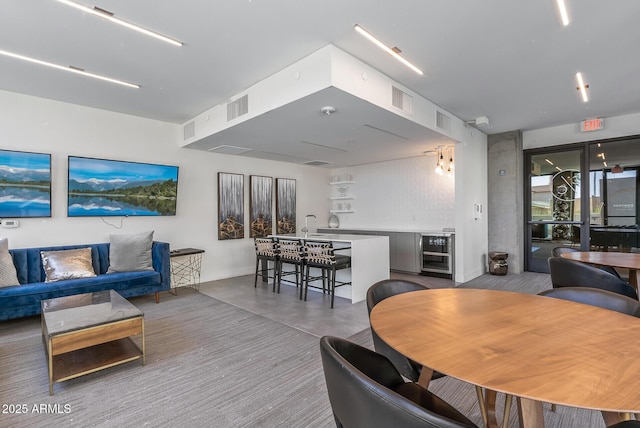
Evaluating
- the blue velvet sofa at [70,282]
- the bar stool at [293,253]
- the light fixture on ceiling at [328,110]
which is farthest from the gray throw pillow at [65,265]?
the light fixture on ceiling at [328,110]

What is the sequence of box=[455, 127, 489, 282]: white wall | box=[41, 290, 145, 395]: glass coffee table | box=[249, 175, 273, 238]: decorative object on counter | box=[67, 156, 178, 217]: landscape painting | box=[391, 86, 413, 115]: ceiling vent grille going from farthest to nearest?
box=[249, 175, 273, 238]: decorative object on counter → box=[455, 127, 489, 282]: white wall → box=[67, 156, 178, 217]: landscape painting → box=[391, 86, 413, 115]: ceiling vent grille → box=[41, 290, 145, 395]: glass coffee table

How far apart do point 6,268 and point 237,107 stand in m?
3.31

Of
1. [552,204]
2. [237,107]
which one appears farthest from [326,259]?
[552,204]

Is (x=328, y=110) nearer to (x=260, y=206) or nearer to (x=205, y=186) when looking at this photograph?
(x=205, y=186)

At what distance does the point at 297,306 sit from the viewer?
4.23 m

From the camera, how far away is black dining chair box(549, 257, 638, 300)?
253 cm

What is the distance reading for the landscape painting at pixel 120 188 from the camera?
4.51m

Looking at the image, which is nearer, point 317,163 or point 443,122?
point 443,122

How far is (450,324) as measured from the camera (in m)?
1.41

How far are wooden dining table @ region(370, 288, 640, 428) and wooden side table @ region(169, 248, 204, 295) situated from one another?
4.71 metres

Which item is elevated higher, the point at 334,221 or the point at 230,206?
the point at 230,206

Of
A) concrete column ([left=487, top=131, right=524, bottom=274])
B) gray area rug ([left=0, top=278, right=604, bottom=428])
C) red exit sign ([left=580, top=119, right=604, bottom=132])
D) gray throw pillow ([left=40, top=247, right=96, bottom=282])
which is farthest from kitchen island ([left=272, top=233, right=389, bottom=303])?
red exit sign ([left=580, top=119, right=604, bottom=132])

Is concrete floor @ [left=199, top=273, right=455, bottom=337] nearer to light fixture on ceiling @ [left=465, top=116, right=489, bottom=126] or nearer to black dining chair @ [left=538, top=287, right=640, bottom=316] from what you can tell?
black dining chair @ [left=538, top=287, right=640, bottom=316]

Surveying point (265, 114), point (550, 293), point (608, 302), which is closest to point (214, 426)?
point (550, 293)
